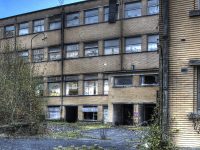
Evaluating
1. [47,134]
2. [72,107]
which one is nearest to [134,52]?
[72,107]

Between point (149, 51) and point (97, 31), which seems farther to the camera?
point (97, 31)

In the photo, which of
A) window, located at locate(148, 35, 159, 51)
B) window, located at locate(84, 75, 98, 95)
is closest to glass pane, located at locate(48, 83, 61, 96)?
window, located at locate(84, 75, 98, 95)

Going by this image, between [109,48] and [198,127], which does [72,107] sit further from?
[198,127]

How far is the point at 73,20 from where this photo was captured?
58.7 meters

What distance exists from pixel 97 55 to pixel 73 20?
6.11 meters

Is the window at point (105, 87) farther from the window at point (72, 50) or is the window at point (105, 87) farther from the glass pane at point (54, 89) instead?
the glass pane at point (54, 89)

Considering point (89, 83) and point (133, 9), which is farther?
point (89, 83)

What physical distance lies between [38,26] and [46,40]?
283 cm

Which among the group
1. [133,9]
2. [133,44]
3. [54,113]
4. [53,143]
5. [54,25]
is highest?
[133,9]

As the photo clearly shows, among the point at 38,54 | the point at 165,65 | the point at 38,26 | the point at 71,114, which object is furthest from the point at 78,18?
the point at 165,65

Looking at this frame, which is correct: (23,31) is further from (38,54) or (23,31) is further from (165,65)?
(165,65)

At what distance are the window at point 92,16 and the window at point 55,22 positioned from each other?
4591mm

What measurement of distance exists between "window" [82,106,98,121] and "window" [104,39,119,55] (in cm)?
635

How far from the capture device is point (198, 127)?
643 inches
